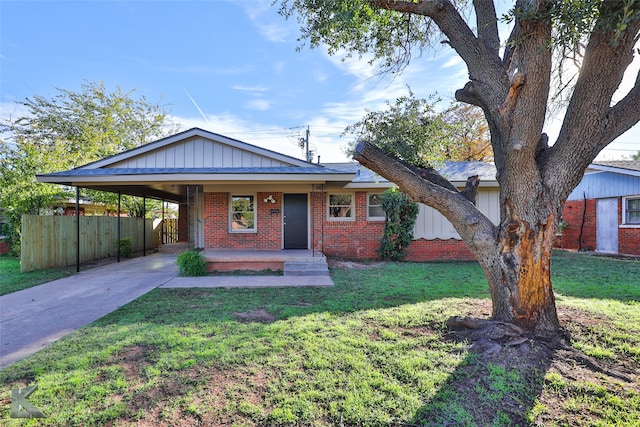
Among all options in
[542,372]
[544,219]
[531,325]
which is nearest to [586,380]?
[542,372]

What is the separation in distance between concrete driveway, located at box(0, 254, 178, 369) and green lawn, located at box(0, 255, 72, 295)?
35 centimetres

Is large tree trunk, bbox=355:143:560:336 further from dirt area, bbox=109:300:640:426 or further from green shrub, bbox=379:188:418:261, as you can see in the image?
green shrub, bbox=379:188:418:261

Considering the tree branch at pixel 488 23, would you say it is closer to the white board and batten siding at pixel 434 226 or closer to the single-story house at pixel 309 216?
the single-story house at pixel 309 216

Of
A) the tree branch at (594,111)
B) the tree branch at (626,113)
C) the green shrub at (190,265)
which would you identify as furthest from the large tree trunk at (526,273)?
the green shrub at (190,265)

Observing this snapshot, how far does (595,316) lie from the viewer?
421 cm

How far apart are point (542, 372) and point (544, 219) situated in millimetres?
1604

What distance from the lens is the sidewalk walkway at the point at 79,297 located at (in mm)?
3887

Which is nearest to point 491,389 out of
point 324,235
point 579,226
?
point 324,235

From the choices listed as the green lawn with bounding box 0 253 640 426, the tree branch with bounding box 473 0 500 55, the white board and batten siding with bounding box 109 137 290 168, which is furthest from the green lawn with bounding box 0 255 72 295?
the tree branch with bounding box 473 0 500 55

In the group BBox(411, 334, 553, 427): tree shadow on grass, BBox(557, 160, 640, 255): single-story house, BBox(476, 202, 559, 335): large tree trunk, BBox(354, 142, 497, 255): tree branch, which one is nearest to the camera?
BBox(411, 334, 553, 427): tree shadow on grass

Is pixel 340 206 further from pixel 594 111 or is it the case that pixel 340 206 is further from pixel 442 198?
pixel 594 111

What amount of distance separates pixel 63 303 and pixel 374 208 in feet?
28.4

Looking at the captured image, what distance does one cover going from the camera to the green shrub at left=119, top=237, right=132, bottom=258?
1145cm

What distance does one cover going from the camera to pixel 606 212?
A: 12641mm
